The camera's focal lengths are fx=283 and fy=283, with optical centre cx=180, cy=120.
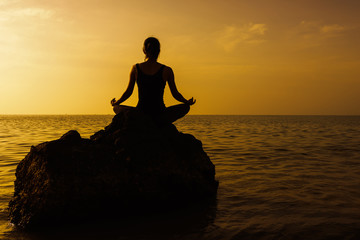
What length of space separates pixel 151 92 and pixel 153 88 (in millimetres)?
93

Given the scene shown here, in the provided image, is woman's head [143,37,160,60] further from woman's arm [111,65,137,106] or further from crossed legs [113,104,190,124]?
crossed legs [113,104,190,124]

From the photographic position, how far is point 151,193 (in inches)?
185

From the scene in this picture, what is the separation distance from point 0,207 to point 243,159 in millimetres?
7639

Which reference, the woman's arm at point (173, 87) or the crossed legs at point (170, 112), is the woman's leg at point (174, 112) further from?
the woman's arm at point (173, 87)

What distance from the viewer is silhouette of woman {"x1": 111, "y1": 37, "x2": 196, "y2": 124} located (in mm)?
5512

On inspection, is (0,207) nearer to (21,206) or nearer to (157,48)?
(21,206)

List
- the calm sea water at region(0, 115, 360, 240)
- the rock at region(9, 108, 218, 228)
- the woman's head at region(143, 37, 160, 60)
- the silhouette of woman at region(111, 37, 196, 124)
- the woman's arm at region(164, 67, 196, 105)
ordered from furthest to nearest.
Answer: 1. the woman's arm at region(164, 67, 196, 105)
2. the silhouette of woman at region(111, 37, 196, 124)
3. the woman's head at region(143, 37, 160, 60)
4. the rock at region(9, 108, 218, 228)
5. the calm sea water at region(0, 115, 360, 240)

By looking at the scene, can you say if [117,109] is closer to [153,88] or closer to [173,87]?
[153,88]

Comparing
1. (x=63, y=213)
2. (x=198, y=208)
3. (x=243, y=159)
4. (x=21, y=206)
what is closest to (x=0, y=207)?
(x=21, y=206)

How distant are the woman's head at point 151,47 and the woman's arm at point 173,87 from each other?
380 mm

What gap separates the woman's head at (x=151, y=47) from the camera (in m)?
5.41

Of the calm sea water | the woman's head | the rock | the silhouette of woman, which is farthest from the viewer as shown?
the silhouette of woman

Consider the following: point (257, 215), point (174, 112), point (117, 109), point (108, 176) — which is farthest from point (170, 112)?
point (257, 215)

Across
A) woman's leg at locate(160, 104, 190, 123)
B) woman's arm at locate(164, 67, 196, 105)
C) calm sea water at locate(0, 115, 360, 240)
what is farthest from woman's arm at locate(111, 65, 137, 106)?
calm sea water at locate(0, 115, 360, 240)
